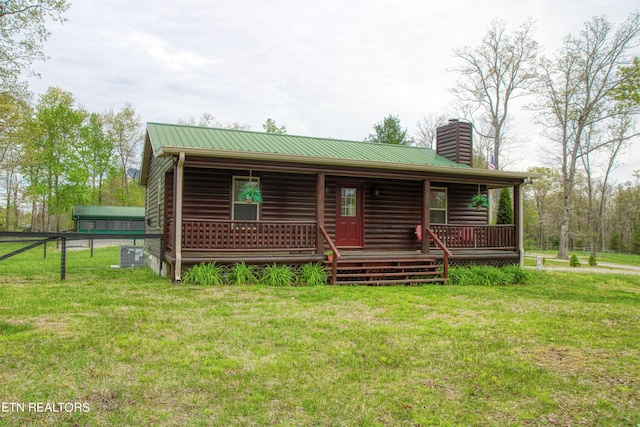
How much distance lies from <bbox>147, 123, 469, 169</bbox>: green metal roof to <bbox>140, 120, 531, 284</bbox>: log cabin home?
44 millimetres

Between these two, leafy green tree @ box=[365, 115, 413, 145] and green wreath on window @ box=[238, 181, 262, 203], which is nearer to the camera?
green wreath on window @ box=[238, 181, 262, 203]

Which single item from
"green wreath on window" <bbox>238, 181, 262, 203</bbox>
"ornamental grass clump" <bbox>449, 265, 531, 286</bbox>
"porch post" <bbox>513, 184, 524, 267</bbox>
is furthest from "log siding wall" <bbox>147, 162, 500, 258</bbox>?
"ornamental grass clump" <bbox>449, 265, 531, 286</bbox>

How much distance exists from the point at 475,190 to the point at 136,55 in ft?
61.0

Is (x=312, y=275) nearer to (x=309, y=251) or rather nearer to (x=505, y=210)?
(x=309, y=251)

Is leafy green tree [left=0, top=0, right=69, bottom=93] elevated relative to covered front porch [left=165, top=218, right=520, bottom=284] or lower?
elevated

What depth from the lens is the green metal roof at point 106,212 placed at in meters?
30.7

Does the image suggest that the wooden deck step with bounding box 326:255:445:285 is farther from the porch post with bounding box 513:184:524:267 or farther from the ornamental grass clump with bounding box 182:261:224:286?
the porch post with bounding box 513:184:524:267

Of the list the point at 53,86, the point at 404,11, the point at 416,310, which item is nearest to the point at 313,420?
the point at 416,310

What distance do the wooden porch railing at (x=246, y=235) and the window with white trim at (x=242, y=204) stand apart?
611mm

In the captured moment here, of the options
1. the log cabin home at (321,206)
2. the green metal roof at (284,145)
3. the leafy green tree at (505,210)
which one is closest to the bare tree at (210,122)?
the leafy green tree at (505,210)

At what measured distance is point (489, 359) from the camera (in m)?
4.64

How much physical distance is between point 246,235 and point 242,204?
1605mm

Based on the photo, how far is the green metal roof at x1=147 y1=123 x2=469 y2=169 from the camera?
11.1 metres

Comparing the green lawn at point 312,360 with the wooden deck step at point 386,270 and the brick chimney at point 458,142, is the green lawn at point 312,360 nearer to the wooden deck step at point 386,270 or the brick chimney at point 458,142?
the wooden deck step at point 386,270
